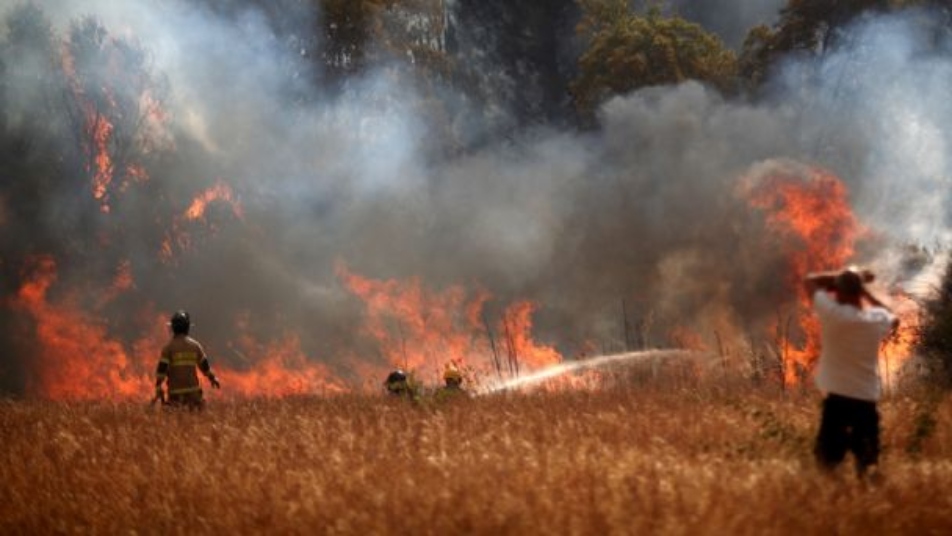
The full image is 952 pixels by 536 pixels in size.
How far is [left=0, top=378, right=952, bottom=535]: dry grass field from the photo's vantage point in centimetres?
612

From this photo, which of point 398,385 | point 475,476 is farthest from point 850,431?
point 398,385

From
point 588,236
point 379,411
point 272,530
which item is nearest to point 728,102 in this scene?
point 588,236

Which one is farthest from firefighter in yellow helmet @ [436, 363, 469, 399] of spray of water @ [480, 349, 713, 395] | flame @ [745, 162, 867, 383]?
flame @ [745, 162, 867, 383]

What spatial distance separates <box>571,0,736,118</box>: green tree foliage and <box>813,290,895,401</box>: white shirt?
27.4 meters

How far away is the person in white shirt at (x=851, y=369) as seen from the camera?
285 inches

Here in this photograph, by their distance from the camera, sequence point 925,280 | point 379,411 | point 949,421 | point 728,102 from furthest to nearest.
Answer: point 728,102
point 925,280
point 379,411
point 949,421

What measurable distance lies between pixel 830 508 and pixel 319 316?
21.4 metres

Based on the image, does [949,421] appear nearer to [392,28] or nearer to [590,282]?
[590,282]

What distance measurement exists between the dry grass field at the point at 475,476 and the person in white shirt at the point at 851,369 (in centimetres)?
21

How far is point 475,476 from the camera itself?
7035 mm

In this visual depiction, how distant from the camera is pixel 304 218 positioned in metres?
29.3

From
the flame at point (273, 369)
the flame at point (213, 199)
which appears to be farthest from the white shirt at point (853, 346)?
the flame at point (213, 199)

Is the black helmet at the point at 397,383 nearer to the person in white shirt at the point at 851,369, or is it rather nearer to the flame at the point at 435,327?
the person in white shirt at the point at 851,369

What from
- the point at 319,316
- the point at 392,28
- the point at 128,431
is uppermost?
the point at 392,28
